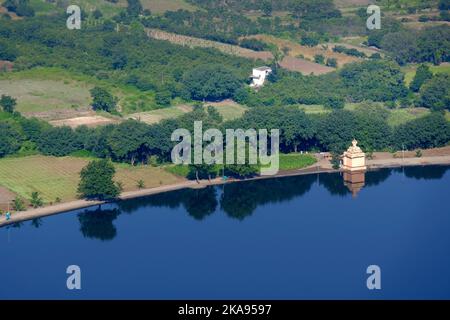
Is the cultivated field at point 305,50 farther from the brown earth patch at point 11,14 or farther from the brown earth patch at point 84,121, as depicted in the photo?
the brown earth patch at point 84,121

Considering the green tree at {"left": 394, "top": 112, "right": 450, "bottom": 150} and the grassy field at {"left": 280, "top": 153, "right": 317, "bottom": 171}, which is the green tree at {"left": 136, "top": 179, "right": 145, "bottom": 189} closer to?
the grassy field at {"left": 280, "top": 153, "right": 317, "bottom": 171}

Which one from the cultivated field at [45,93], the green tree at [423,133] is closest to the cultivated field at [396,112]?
the green tree at [423,133]

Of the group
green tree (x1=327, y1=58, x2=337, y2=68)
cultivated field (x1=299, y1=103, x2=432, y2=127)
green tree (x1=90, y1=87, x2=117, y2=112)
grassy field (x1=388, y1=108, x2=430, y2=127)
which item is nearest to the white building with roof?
cultivated field (x1=299, y1=103, x2=432, y2=127)

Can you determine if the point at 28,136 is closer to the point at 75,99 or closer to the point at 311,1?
the point at 75,99

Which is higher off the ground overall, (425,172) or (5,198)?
(425,172)

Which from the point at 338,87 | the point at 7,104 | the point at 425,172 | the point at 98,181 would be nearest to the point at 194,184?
the point at 98,181

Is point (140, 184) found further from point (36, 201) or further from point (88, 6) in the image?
point (88, 6)
